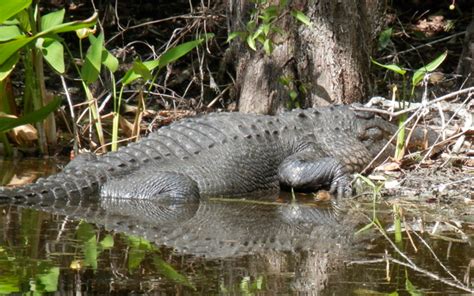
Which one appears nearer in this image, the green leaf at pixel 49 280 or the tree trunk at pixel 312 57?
the green leaf at pixel 49 280

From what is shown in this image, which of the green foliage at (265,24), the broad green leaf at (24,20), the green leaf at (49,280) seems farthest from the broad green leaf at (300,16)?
the green leaf at (49,280)

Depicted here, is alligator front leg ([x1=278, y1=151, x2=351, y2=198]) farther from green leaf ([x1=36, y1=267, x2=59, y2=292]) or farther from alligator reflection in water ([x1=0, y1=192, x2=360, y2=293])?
green leaf ([x1=36, y1=267, x2=59, y2=292])

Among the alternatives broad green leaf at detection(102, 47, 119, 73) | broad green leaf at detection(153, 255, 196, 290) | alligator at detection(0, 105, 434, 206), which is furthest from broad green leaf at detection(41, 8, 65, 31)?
broad green leaf at detection(153, 255, 196, 290)

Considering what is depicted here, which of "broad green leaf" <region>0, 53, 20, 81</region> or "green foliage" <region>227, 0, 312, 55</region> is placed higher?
"green foliage" <region>227, 0, 312, 55</region>

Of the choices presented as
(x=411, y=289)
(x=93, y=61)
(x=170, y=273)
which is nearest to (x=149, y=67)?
(x=93, y=61)

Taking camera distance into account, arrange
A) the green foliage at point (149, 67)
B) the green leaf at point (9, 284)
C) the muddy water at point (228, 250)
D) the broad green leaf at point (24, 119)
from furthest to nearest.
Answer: the green foliage at point (149, 67) < the broad green leaf at point (24, 119) < the muddy water at point (228, 250) < the green leaf at point (9, 284)

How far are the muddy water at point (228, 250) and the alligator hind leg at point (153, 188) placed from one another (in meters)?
0.25

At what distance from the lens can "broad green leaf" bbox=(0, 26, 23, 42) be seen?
716 cm

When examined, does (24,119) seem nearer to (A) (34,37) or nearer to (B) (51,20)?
(A) (34,37)

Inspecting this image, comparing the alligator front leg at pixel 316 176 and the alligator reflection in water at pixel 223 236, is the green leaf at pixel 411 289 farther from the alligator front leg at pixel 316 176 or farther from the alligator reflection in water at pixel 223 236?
the alligator front leg at pixel 316 176

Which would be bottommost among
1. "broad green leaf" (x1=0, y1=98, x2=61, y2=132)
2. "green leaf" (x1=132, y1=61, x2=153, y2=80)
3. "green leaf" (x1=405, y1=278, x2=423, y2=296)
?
"green leaf" (x1=405, y1=278, x2=423, y2=296)

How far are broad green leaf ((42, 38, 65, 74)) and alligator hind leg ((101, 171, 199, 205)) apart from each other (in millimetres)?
1044

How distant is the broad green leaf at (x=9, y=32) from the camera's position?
7.16 metres

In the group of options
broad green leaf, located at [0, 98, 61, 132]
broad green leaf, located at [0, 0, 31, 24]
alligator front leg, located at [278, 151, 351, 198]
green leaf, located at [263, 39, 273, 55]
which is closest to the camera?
broad green leaf, located at [0, 0, 31, 24]
